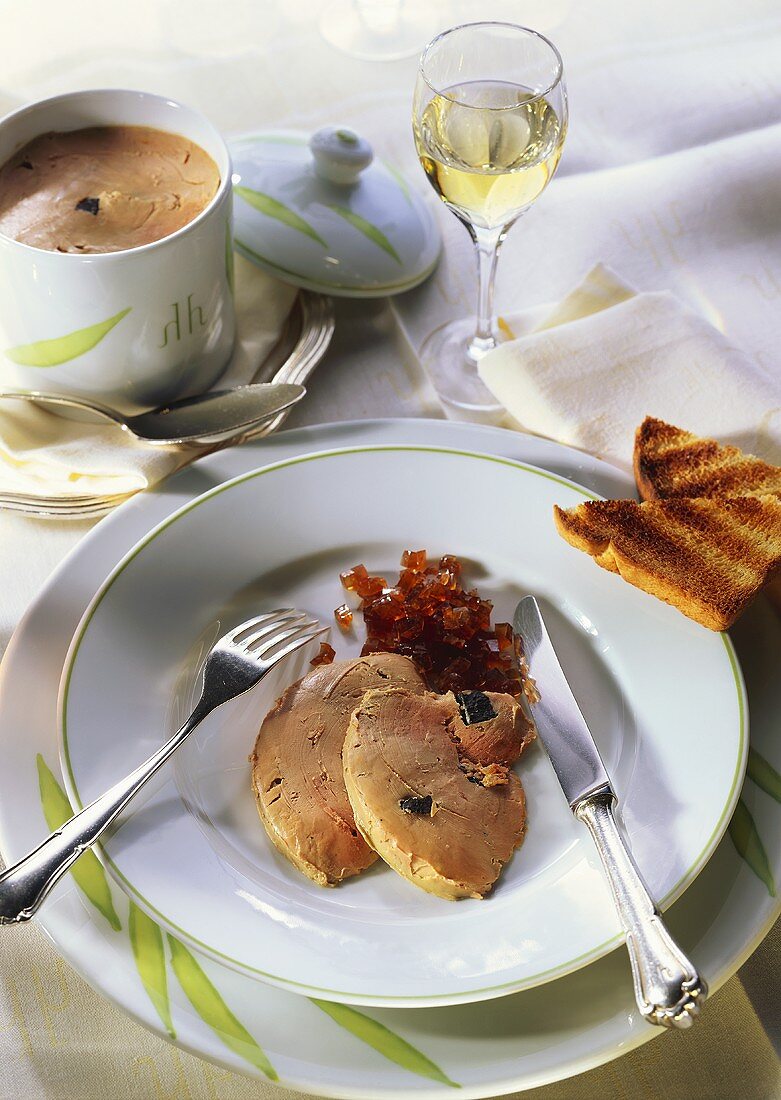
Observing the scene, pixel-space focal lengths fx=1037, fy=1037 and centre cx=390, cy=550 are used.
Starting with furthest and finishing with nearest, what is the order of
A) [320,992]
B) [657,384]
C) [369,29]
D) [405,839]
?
[369,29], [657,384], [405,839], [320,992]

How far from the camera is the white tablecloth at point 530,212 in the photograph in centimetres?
139

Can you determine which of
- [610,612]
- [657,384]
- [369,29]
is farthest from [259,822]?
[369,29]

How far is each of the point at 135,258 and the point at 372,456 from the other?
0.53 meters

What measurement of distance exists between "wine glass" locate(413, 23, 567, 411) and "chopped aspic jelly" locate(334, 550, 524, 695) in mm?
739

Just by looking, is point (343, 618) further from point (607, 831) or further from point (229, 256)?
point (229, 256)

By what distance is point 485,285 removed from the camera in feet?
7.16

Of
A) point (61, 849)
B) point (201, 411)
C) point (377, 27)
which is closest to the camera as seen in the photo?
point (61, 849)

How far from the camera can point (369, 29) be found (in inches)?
120

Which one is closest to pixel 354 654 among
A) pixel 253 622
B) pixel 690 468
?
pixel 253 622

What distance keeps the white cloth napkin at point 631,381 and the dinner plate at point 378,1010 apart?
0.71m

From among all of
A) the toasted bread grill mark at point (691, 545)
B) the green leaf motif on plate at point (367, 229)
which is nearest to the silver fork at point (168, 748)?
the toasted bread grill mark at point (691, 545)

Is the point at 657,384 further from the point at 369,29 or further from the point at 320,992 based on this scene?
the point at 369,29

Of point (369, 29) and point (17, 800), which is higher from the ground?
point (369, 29)

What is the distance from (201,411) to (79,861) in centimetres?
90
